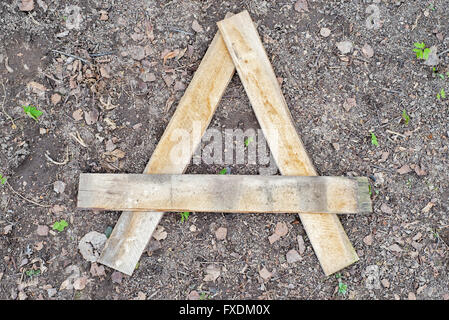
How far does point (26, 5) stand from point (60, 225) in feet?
5.67

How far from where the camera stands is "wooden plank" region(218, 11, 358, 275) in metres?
2.58

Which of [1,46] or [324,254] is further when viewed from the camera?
[1,46]

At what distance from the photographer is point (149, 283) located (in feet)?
8.68

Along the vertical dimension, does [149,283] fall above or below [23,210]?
below

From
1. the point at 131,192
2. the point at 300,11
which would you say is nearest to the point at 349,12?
the point at 300,11

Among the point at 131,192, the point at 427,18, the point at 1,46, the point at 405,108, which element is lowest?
the point at 131,192

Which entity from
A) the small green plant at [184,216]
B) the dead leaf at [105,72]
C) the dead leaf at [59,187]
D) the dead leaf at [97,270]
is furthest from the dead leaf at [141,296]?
the dead leaf at [105,72]

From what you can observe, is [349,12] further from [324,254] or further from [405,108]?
[324,254]

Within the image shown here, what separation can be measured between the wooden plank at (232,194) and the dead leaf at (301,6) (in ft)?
4.39

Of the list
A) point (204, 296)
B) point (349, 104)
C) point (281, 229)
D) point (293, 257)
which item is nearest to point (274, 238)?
point (281, 229)

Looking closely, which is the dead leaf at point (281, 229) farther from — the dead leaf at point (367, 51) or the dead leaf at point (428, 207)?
the dead leaf at point (367, 51)

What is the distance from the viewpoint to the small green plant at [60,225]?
8.80ft

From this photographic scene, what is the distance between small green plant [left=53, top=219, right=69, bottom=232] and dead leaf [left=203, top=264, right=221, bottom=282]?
1.09 metres
